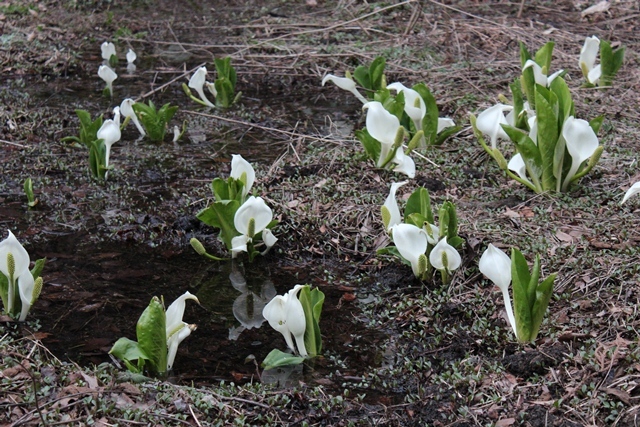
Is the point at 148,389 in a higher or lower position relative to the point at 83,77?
higher

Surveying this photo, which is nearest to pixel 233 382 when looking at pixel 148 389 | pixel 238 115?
pixel 148 389

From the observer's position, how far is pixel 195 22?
7059 millimetres

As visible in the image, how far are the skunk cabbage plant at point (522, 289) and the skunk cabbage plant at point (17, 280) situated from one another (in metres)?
1.52

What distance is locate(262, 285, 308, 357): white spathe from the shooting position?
2387 millimetres

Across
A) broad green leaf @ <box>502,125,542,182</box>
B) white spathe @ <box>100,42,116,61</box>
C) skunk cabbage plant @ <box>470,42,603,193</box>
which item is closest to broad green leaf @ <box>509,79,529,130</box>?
skunk cabbage plant @ <box>470,42,603,193</box>

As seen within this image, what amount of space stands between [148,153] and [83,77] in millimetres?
1854

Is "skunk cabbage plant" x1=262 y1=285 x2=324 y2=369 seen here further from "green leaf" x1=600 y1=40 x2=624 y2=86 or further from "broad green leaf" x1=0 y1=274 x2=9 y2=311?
"green leaf" x1=600 y1=40 x2=624 y2=86

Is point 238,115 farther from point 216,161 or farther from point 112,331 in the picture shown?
point 112,331

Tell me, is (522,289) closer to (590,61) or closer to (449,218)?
(449,218)

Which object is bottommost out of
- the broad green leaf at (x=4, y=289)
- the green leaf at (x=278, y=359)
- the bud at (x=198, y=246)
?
the bud at (x=198, y=246)

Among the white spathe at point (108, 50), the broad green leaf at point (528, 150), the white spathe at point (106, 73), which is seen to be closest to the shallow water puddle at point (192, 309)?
the broad green leaf at point (528, 150)

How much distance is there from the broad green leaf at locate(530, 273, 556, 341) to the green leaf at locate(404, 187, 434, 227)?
0.63m

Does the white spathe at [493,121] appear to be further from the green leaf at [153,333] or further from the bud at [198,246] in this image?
the green leaf at [153,333]

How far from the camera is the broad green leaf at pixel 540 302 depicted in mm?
2340
